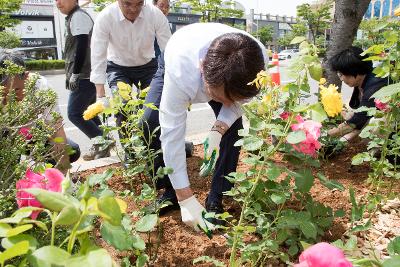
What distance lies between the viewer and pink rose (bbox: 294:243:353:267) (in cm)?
47

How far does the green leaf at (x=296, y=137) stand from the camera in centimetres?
106

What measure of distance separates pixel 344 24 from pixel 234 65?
1.98 metres

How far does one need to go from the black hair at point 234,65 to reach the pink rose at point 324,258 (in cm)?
89

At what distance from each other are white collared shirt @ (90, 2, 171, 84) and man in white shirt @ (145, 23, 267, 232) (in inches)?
32.2

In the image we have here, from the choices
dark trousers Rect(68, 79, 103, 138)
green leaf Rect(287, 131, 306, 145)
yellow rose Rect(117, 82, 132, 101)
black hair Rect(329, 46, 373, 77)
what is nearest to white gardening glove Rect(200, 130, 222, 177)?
yellow rose Rect(117, 82, 132, 101)

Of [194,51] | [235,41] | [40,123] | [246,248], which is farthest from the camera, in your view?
[194,51]

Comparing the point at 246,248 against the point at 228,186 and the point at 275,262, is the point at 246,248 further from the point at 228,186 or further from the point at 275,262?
the point at 228,186

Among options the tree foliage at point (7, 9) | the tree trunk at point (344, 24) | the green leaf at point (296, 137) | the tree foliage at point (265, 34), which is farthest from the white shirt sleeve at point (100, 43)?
the tree foliage at point (265, 34)

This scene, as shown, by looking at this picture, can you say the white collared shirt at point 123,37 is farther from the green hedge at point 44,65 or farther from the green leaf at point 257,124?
the green hedge at point 44,65

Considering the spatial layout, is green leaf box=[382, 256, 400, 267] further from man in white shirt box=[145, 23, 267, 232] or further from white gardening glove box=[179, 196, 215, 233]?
white gardening glove box=[179, 196, 215, 233]

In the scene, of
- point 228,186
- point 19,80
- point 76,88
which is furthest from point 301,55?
point 76,88

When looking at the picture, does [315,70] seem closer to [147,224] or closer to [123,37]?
[147,224]

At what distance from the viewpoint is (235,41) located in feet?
4.47

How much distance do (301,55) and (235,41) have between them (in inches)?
11.8
